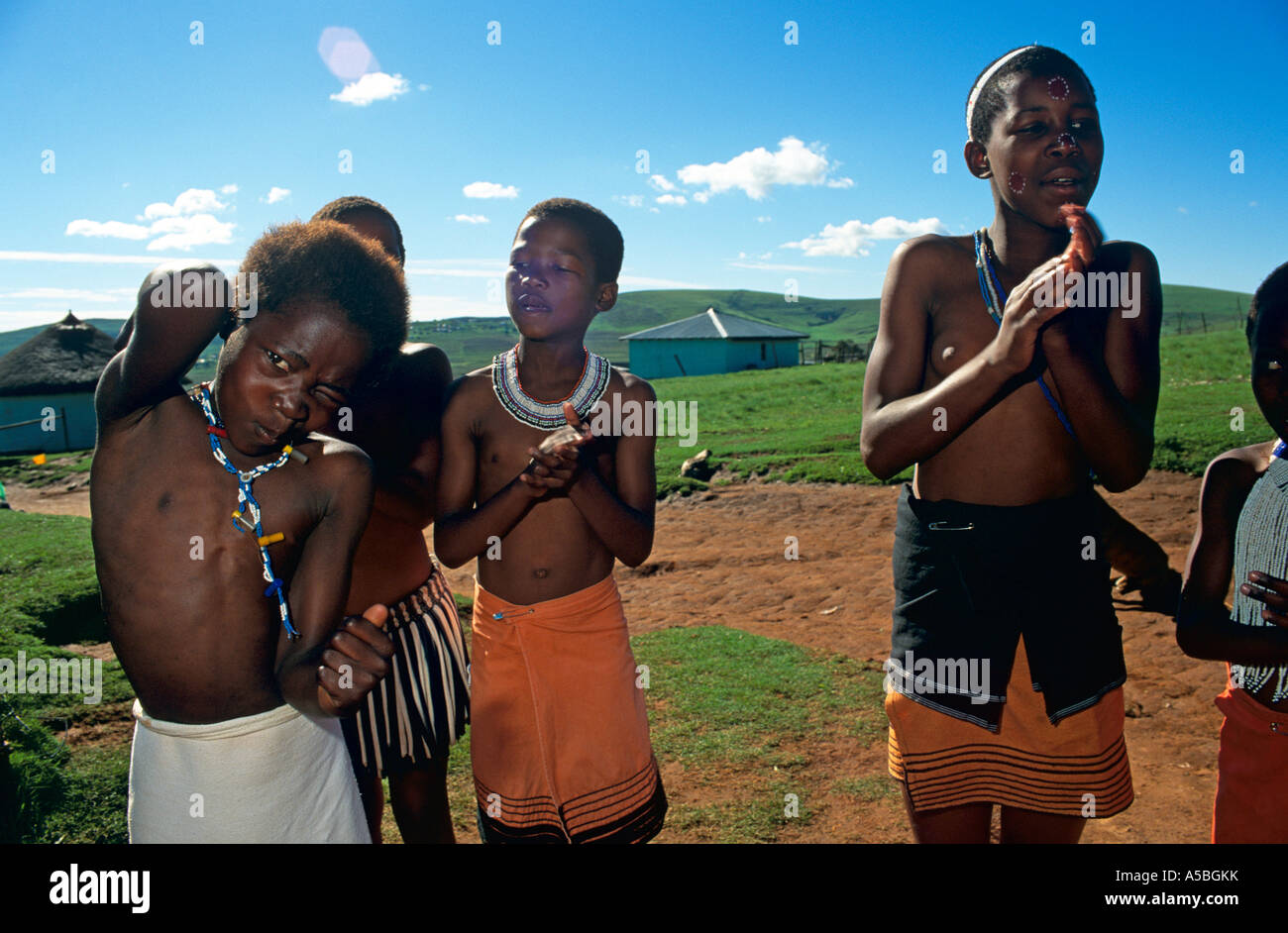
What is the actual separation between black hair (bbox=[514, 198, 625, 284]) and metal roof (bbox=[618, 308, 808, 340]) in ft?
144

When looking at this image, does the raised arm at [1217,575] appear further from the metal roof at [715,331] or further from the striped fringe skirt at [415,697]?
the metal roof at [715,331]

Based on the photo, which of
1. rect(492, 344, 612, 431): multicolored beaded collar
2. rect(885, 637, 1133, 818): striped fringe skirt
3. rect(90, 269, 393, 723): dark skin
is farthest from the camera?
rect(492, 344, 612, 431): multicolored beaded collar

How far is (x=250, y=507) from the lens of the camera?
1925 mm

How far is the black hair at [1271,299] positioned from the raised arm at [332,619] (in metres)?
2.41

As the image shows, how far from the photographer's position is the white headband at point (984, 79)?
83.3 inches

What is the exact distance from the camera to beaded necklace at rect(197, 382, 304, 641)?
192cm

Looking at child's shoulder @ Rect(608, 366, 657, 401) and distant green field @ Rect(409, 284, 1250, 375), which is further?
distant green field @ Rect(409, 284, 1250, 375)

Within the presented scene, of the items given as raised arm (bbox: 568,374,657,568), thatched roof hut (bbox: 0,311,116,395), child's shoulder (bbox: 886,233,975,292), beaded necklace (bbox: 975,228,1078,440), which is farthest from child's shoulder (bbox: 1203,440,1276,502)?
thatched roof hut (bbox: 0,311,116,395)

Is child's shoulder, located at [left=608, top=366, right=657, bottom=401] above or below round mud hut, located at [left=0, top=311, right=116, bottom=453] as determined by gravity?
below

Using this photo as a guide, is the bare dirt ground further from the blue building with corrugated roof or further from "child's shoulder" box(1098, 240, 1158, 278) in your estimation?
the blue building with corrugated roof

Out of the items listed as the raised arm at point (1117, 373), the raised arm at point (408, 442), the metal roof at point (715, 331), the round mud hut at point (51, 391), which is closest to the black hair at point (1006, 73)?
the raised arm at point (1117, 373)

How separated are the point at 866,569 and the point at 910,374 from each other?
212 inches
